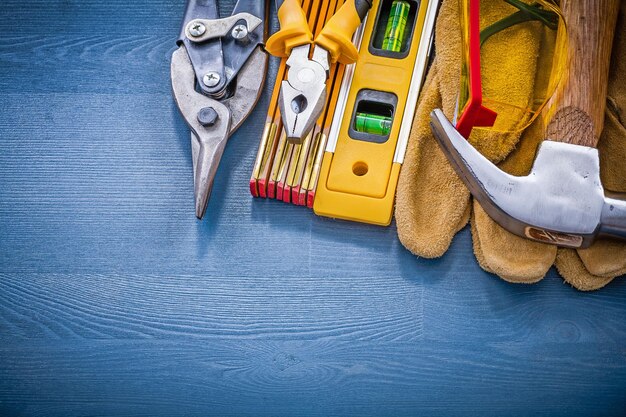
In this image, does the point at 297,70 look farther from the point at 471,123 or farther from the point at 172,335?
the point at 172,335

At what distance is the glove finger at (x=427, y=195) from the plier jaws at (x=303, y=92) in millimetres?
149

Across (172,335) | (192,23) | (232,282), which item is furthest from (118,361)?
(192,23)

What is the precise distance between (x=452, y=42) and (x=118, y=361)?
0.65 m

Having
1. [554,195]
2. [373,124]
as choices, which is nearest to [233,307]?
[373,124]

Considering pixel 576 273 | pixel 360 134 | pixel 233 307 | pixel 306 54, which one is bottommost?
pixel 233 307

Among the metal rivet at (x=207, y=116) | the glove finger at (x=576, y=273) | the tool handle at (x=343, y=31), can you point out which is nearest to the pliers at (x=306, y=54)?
the tool handle at (x=343, y=31)

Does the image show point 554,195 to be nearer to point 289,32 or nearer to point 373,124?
point 373,124

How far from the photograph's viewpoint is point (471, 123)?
2.61ft

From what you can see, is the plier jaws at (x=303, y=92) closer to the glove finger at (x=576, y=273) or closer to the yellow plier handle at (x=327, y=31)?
the yellow plier handle at (x=327, y=31)

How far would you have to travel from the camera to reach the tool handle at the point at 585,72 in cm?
80

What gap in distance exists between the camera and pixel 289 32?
0.88m

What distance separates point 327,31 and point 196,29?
0.20 m

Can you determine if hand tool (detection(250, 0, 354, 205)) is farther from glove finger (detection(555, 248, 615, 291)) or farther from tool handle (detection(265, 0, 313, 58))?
glove finger (detection(555, 248, 615, 291))

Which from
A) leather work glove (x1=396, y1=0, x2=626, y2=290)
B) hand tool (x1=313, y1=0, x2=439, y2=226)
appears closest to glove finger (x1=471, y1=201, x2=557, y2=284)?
leather work glove (x1=396, y1=0, x2=626, y2=290)
